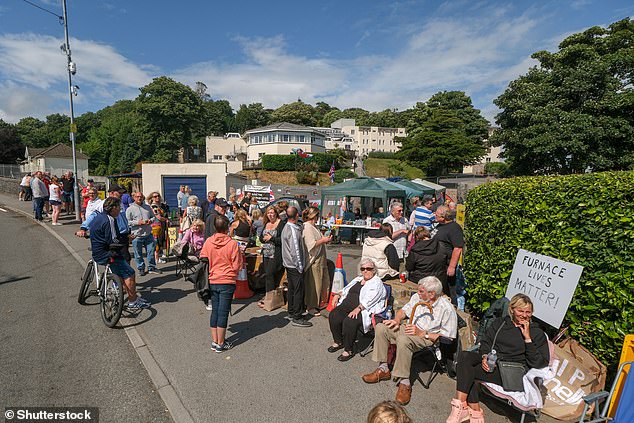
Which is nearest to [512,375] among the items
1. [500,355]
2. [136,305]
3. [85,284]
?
[500,355]

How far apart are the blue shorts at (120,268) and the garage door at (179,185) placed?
1211 cm

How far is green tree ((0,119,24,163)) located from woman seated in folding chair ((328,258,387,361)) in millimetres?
72020

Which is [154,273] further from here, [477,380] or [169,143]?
[169,143]

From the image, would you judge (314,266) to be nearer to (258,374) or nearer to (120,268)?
(258,374)

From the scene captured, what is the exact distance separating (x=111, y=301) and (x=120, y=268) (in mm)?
534

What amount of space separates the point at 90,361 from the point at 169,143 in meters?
51.9

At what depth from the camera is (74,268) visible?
8344mm

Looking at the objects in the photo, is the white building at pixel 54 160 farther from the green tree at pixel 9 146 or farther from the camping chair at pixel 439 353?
the camping chair at pixel 439 353

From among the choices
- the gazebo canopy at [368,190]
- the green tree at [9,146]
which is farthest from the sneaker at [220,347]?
the green tree at [9,146]

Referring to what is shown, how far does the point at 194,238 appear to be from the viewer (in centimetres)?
777

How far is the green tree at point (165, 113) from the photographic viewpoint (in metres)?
49.6

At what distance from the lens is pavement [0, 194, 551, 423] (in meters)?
3.57

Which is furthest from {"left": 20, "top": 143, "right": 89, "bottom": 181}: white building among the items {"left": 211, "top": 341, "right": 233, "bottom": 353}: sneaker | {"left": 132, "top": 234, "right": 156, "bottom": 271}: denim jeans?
{"left": 211, "top": 341, "right": 233, "bottom": 353}: sneaker

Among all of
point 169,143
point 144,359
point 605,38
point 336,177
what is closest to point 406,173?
point 336,177
